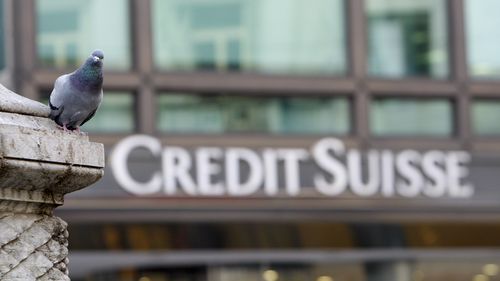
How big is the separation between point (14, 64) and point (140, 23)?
1.54m

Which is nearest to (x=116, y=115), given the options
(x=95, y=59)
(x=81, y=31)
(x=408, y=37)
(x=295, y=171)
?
(x=81, y=31)

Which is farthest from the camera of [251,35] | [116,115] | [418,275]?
[418,275]

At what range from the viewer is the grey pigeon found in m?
4.85

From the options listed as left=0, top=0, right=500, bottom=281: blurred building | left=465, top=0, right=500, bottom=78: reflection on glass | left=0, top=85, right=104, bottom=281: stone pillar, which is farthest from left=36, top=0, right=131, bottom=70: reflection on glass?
left=0, top=85, right=104, bottom=281: stone pillar

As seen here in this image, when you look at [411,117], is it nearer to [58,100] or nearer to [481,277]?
[481,277]

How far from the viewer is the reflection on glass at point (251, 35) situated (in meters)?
16.6

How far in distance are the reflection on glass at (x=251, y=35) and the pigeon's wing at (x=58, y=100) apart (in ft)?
36.9

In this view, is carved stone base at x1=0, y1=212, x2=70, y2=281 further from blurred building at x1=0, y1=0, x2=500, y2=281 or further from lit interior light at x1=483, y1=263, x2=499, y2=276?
lit interior light at x1=483, y1=263, x2=499, y2=276

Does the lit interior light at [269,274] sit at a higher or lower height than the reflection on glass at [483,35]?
lower

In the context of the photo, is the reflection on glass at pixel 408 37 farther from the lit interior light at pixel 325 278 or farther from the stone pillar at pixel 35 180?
the stone pillar at pixel 35 180

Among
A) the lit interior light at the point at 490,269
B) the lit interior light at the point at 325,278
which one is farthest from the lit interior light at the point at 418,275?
the lit interior light at the point at 325,278

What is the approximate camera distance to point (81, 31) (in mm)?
16266

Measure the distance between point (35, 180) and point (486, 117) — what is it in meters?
13.7

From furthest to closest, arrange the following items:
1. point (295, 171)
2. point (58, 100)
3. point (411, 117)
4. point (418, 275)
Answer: point (418, 275), point (411, 117), point (295, 171), point (58, 100)
